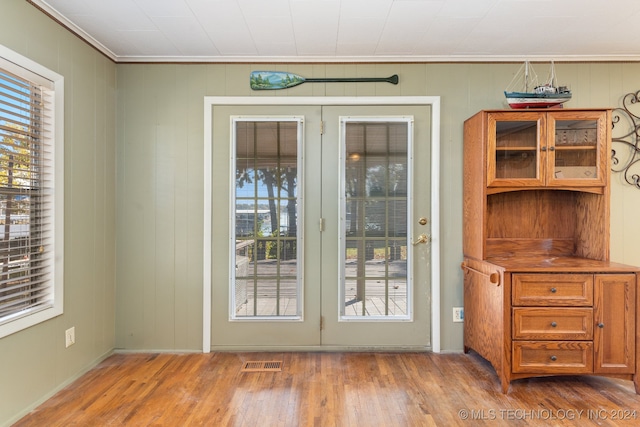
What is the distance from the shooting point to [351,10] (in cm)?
228

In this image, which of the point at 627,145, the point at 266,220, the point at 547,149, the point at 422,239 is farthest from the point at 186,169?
the point at 627,145

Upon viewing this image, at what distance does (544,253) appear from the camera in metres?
2.89

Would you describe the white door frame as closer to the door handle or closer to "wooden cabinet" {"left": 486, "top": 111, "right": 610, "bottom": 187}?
the door handle

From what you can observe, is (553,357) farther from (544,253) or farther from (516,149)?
(516,149)

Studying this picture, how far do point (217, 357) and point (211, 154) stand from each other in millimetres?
1576

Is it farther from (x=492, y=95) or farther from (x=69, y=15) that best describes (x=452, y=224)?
(x=69, y=15)

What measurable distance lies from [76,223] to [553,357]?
3198 mm

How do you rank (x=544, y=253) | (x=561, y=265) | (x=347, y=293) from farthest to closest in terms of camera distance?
(x=347, y=293) → (x=544, y=253) → (x=561, y=265)

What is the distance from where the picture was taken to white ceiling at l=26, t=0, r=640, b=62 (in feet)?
7.31

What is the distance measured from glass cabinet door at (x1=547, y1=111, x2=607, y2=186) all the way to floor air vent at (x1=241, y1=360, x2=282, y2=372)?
90.6 inches

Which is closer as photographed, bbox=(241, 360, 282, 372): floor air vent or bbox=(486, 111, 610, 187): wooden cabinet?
bbox=(486, 111, 610, 187): wooden cabinet

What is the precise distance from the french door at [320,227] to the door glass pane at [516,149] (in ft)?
1.82

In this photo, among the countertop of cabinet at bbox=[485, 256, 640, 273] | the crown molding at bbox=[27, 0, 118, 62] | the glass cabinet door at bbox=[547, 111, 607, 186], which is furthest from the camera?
the glass cabinet door at bbox=[547, 111, 607, 186]

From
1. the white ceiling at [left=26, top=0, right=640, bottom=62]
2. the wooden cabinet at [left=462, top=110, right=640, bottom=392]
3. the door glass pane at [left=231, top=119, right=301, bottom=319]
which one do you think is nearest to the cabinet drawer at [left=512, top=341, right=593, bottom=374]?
the wooden cabinet at [left=462, top=110, right=640, bottom=392]
